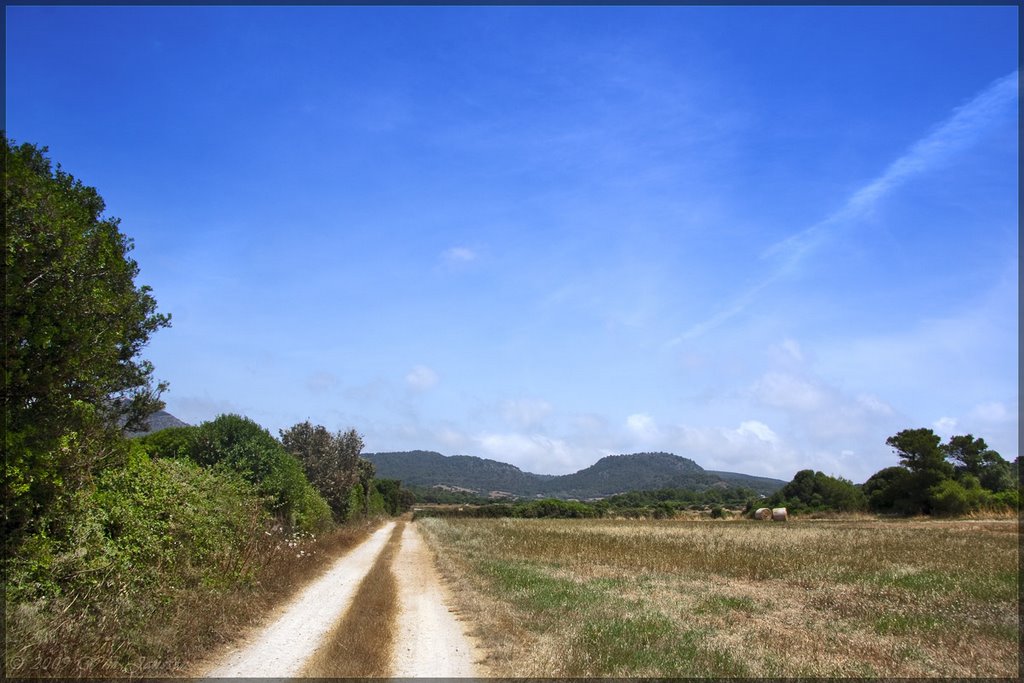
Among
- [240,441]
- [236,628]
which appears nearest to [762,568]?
[236,628]

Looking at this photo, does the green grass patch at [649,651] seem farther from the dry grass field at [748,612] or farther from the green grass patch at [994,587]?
the green grass patch at [994,587]

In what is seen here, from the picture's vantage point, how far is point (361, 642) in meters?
9.93

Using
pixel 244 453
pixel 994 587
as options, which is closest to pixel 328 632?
pixel 244 453

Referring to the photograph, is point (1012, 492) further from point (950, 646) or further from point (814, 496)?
point (950, 646)

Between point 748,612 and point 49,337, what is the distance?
13746 mm

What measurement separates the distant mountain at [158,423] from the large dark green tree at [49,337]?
1562 cm

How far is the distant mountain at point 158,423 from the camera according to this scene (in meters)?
21.9

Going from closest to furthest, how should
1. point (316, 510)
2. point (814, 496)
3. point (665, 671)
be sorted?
point (665, 671) → point (316, 510) → point (814, 496)

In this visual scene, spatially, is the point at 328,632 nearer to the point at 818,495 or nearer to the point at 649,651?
the point at 649,651

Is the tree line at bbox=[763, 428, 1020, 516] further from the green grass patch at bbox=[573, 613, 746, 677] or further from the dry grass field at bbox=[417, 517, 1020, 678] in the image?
the green grass patch at bbox=[573, 613, 746, 677]

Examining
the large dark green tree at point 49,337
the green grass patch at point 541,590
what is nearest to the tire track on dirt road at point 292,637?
the large dark green tree at point 49,337

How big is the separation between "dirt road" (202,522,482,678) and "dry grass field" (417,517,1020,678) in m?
0.64

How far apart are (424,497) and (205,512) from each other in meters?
187

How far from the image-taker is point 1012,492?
57719 millimetres
